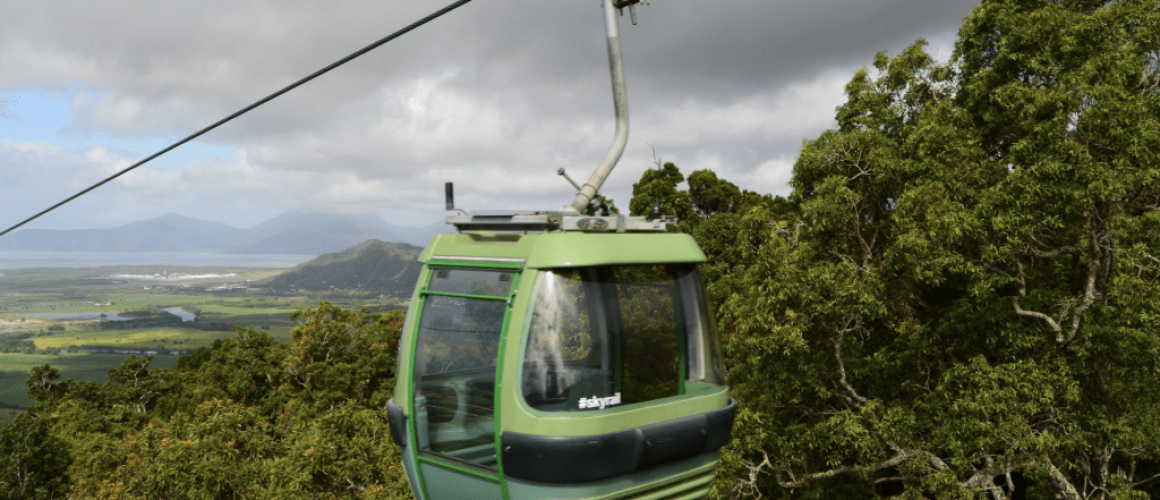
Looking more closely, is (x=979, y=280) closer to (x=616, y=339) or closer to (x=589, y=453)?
(x=616, y=339)

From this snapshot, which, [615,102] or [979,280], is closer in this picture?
[615,102]

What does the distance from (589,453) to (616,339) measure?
73 cm

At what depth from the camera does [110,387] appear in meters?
46.1

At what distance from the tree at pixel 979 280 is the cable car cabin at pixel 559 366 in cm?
773

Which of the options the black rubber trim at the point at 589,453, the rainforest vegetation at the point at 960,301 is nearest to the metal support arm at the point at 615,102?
the black rubber trim at the point at 589,453

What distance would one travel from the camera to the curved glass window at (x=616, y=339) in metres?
→ 4.91

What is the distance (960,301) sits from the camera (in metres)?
13.6

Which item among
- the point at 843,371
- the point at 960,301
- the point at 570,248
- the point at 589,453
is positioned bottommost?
the point at 843,371

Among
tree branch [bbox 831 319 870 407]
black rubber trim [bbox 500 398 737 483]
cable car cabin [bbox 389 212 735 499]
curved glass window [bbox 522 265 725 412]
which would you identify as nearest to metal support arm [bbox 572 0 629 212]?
cable car cabin [bbox 389 212 735 499]

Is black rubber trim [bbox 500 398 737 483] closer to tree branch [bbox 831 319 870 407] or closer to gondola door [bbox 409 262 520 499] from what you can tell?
gondola door [bbox 409 262 520 499]

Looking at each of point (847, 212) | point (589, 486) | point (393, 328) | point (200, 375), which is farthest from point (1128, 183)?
point (200, 375)

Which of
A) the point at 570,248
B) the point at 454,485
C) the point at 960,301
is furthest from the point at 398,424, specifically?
the point at 960,301

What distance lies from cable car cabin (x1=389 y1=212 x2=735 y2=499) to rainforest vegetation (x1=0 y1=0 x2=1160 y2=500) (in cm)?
773

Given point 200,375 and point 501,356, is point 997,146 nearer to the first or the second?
point 501,356
